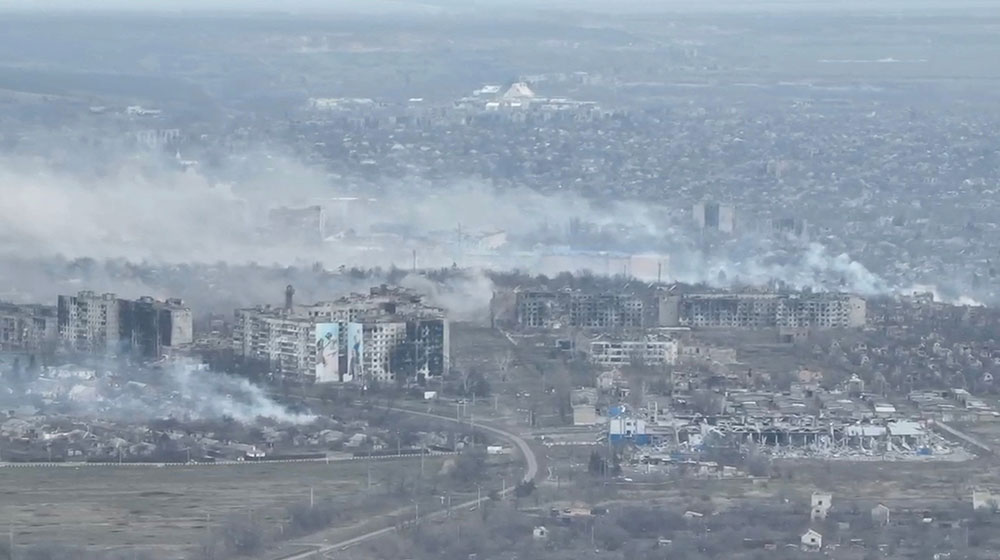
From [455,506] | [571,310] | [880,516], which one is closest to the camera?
[880,516]

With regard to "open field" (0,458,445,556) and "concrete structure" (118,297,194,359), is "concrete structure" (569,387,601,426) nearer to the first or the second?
"open field" (0,458,445,556)

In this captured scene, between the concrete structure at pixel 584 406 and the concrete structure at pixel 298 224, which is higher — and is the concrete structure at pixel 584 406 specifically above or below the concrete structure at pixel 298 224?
below

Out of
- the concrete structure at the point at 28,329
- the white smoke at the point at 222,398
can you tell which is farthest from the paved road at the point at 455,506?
the concrete structure at the point at 28,329

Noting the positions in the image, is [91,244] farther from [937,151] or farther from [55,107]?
[937,151]

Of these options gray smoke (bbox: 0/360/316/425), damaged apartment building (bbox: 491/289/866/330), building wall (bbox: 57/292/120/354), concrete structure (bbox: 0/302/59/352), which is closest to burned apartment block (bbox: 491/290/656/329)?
damaged apartment building (bbox: 491/289/866/330)

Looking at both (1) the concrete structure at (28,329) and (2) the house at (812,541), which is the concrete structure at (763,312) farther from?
(2) the house at (812,541)

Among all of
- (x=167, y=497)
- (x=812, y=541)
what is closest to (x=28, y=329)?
(x=167, y=497)

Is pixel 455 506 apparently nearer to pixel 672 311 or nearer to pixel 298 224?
pixel 672 311
